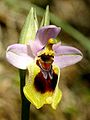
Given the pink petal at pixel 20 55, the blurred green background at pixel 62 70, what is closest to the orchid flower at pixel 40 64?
the pink petal at pixel 20 55

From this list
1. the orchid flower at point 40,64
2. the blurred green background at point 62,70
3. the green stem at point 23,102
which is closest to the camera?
the orchid flower at point 40,64

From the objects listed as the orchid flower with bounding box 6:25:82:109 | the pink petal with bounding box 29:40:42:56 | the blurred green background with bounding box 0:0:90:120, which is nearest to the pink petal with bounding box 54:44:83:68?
the orchid flower with bounding box 6:25:82:109

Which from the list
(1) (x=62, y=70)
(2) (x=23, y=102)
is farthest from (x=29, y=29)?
(1) (x=62, y=70)

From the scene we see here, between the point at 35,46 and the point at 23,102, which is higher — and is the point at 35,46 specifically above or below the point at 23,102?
above

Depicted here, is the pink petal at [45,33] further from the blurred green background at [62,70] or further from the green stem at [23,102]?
the blurred green background at [62,70]

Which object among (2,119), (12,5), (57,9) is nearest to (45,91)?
(2,119)

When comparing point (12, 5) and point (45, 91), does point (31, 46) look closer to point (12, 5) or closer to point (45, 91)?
point (45, 91)

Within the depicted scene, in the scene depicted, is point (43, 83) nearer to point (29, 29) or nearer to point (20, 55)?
point (20, 55)
